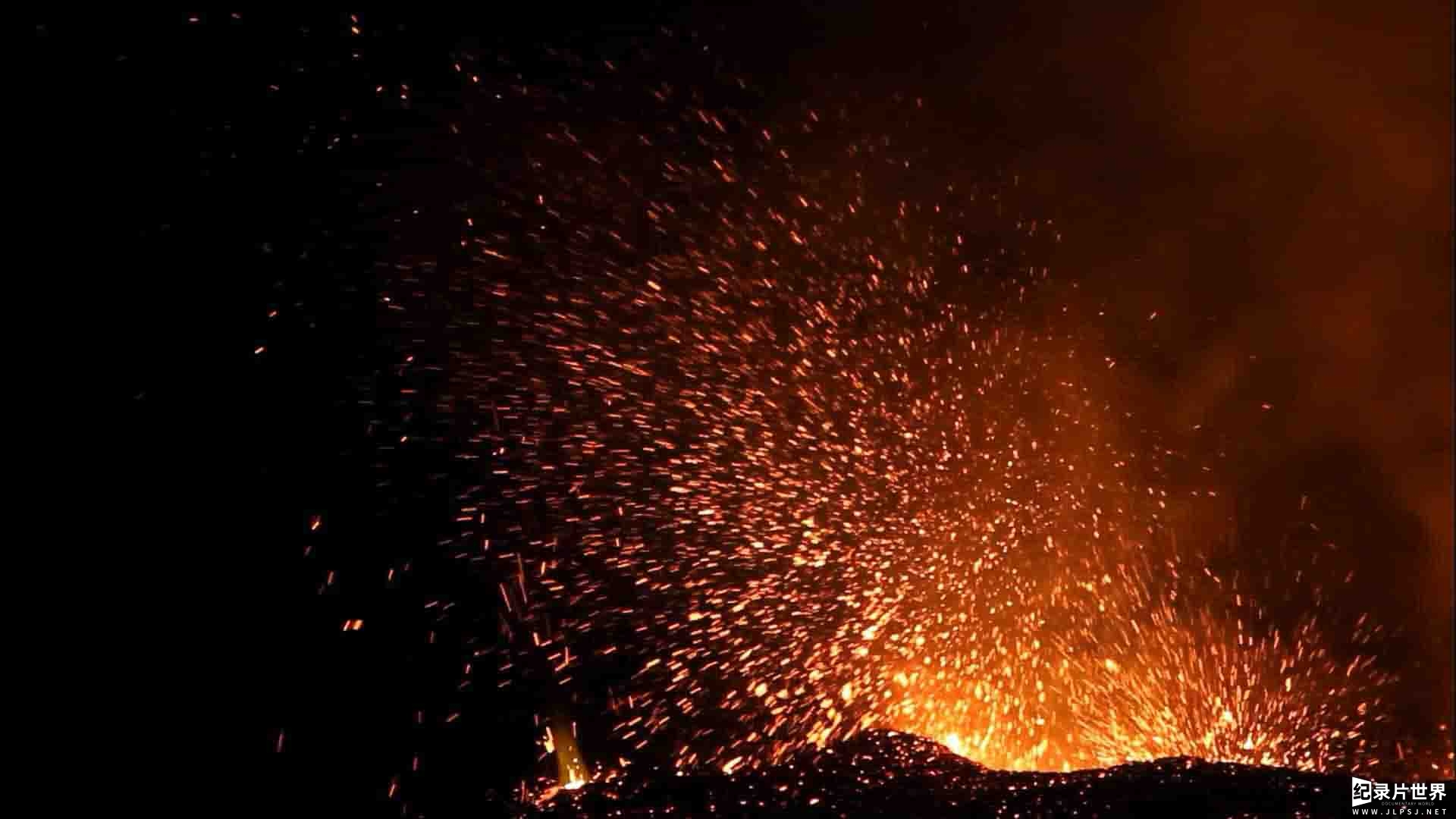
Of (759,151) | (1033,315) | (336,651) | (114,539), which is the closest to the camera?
(114,539)

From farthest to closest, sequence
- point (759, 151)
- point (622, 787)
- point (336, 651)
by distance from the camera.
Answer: point (759, 151) → point (336, 651) → point (622, 787)

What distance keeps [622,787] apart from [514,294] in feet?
5.01

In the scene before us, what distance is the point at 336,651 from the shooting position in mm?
3076

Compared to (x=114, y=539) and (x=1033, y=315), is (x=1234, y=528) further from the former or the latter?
(x=114, y=539)

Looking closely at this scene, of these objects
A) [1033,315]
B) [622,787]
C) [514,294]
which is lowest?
[622,787]

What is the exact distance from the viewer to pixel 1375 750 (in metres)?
3.41

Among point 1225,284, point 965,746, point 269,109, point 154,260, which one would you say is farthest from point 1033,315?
point 154,260

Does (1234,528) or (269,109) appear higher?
(269,109)

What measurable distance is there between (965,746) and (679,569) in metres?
1.06

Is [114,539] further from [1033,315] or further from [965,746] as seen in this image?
[1033,315]

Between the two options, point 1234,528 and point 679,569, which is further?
point 1234,528

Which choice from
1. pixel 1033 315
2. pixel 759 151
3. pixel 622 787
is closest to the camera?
pixel 622 787

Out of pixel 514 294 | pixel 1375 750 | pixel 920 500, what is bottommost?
pixel 1375 750

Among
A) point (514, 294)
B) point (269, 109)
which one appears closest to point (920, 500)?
point (514, 294)
